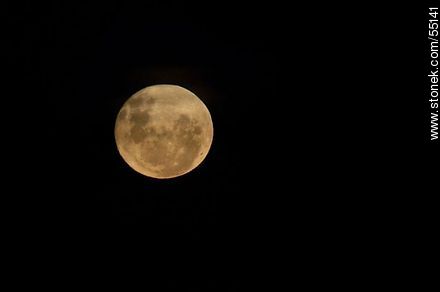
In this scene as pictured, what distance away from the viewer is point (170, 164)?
4801 mm

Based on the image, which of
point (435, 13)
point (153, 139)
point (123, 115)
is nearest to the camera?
point (153, 139)

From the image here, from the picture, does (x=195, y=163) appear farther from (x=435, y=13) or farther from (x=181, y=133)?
(x=435, y=13)

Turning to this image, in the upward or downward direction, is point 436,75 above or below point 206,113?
above

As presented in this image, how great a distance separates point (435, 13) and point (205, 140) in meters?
3.55

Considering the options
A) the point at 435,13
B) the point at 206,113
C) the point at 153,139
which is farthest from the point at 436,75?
the point at 153,139

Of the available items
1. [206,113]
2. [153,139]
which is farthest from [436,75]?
[153,139]

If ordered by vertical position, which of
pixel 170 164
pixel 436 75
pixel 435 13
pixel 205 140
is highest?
pixel 435 13

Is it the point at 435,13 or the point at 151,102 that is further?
the point at 435,13

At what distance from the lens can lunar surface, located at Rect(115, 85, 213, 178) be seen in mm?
4688

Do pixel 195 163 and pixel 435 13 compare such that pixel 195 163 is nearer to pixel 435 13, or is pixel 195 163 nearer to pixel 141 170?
pixel 141 170

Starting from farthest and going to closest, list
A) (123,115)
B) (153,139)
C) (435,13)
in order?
(435,13)
(123,115)
(153,139)

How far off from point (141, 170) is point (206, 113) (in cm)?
111

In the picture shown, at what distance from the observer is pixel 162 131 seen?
15.3 ft

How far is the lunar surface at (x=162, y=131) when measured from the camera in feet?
15.4
